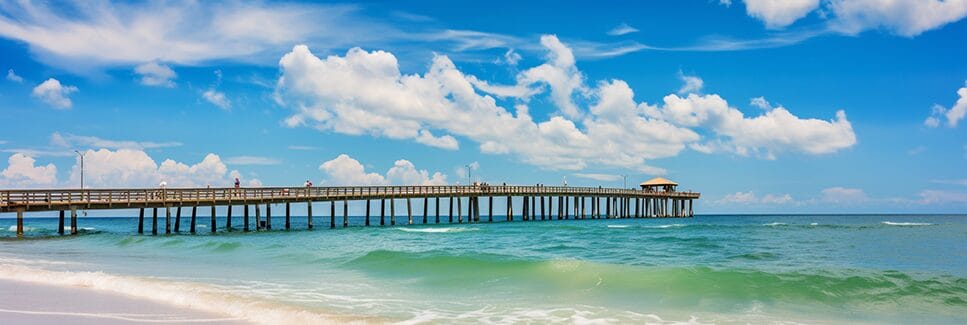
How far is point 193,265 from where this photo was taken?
64.5 feet

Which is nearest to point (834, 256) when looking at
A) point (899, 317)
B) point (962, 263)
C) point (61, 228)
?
point (962, 263)

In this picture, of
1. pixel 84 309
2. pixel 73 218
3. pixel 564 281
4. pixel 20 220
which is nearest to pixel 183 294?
pixel 84 309

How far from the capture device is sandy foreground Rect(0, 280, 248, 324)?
9.80 m

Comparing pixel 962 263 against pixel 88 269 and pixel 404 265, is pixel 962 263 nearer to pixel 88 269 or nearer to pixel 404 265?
pixel 404 265

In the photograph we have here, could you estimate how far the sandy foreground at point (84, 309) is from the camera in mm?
9797

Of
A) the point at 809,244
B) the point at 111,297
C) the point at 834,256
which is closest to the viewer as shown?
the point at 111,297

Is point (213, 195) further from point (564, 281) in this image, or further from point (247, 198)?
point (564, 281)

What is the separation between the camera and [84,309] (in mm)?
10727

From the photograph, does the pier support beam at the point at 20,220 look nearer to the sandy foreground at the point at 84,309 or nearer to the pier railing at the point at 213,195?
the pier railing at the point at 213,195

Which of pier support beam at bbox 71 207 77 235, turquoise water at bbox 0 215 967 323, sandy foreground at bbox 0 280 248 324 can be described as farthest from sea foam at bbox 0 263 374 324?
pier support beam at bbox 71 207 77 235

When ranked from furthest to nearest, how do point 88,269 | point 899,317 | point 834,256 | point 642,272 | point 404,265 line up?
point 834,256 < point 404,265 < point 88,269 < point 642,272 < point 899,317

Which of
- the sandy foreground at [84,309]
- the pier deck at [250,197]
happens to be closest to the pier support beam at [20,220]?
the pier deck at [250,197]

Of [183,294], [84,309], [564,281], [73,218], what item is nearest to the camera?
[84,309]

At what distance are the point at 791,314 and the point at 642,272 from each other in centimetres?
492
